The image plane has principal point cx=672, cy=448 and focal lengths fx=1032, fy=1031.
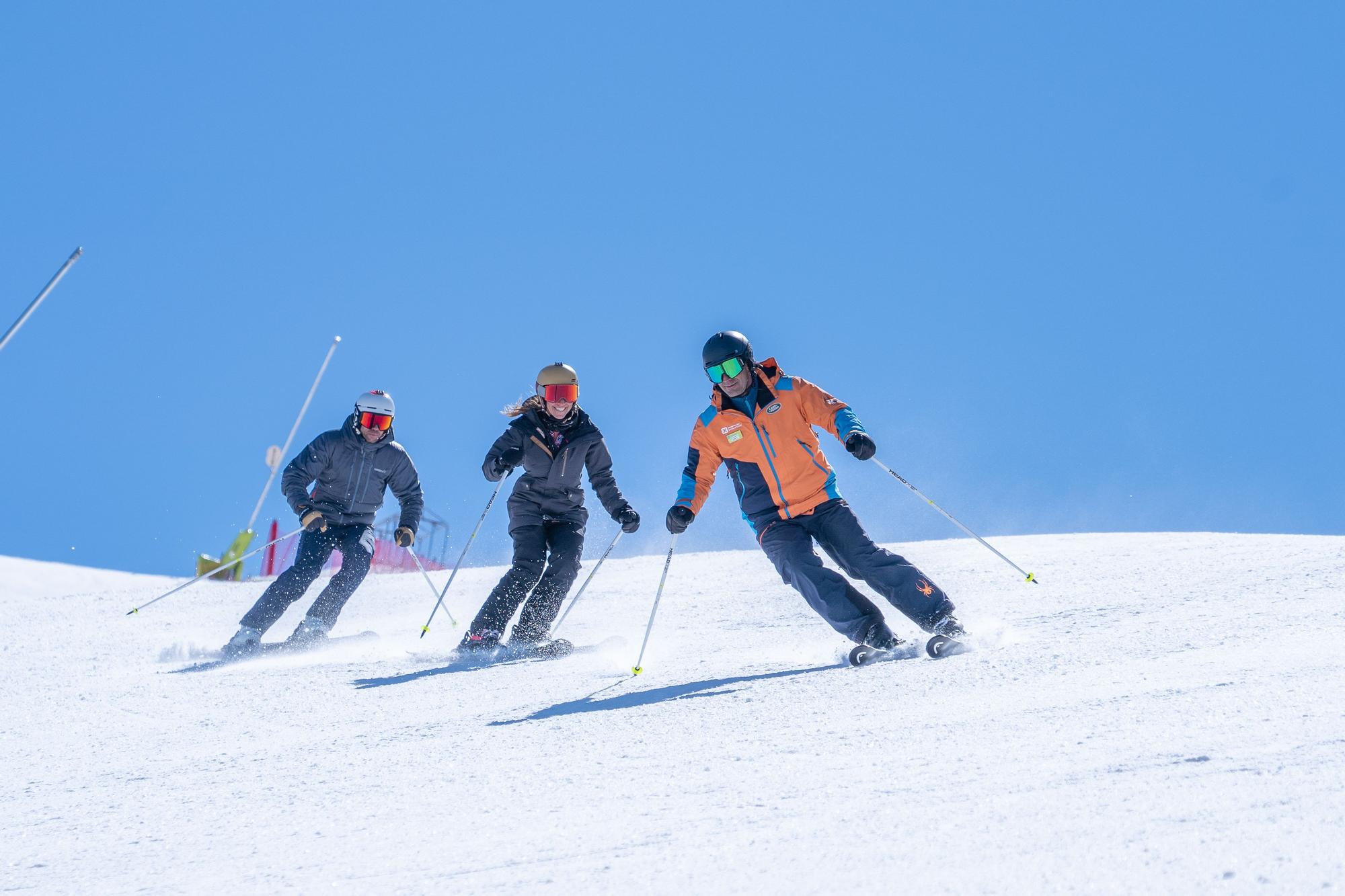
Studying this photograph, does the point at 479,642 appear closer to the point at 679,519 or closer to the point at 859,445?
the point at 679,519

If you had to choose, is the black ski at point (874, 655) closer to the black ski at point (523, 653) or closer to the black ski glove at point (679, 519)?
the black ski glove at point (679, 519)

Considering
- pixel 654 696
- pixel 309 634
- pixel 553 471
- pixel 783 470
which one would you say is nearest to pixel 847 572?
pixel 783 470

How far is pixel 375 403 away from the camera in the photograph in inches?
297

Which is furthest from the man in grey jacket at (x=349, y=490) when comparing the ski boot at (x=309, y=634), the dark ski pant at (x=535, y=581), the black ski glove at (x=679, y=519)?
the black ski glove at (x=679, y=519)

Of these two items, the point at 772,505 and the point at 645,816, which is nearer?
the point at 645,816

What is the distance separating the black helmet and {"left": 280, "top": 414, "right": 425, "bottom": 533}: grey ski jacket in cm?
320

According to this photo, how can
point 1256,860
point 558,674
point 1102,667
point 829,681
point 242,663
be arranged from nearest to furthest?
point 1256,860 → point 1102,667 → point 829,681 → point 558,674 → point 242,663

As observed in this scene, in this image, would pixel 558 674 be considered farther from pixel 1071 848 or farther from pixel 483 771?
pixel 1071 848

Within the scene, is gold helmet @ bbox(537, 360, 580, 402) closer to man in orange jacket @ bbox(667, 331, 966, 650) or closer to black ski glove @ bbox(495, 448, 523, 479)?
black ski glove @ bbox(495, 448, 523, 479)

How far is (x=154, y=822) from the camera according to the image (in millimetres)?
2807

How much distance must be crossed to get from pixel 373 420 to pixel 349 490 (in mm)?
545

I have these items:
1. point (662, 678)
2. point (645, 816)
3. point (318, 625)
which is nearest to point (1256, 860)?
point (645, 816)

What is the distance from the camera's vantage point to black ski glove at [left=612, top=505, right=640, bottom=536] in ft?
22.2

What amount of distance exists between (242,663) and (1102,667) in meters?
4.94
